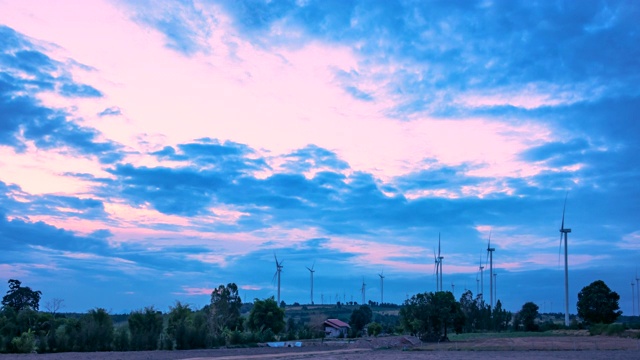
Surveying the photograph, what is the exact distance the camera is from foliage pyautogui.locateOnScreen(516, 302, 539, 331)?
404ft

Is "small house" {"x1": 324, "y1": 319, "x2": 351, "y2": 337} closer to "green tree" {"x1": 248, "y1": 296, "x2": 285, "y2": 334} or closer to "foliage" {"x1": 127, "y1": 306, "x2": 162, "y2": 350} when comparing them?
"green tree" {"x1": 248, "y1": 296, "x2": 285, "y2": 334}

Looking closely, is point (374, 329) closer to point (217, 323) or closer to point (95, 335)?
point (217, 323)

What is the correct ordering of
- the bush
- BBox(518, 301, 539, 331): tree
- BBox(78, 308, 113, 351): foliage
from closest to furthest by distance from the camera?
1. the bush
2. BBox(78, 308, 113, 351): foliage
3. BBox(518, 301, 539, 331): tree

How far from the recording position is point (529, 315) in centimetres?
12450

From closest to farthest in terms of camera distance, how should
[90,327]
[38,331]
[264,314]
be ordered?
[90,327]
[38,331]
[264,314]

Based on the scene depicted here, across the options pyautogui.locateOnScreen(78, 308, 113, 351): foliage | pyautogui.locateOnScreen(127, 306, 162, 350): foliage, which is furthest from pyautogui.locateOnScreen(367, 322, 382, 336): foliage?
pyautogui.locateOnScreen(78, 308, 113, 351): foliage

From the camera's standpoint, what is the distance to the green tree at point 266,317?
100m

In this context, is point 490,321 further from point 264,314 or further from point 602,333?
point 264,314

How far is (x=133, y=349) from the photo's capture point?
68250mm

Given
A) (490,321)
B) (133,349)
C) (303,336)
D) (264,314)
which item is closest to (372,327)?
(303,336)

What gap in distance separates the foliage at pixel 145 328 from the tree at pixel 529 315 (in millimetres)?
75493

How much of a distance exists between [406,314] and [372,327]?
17.6 metres

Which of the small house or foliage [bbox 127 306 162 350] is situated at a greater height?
foliage [bbox 127 306 162 350]

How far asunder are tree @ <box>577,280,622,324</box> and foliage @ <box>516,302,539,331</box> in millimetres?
11169
